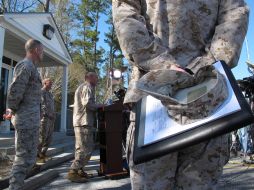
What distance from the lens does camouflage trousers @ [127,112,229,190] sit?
6.25ft

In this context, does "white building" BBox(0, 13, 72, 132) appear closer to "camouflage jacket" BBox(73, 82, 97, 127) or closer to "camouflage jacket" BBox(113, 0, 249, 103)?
"camouflage jacket" BBox(73, 82, 97, 127)

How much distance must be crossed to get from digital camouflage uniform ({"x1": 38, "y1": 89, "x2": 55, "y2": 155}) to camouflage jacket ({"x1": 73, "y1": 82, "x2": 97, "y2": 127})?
56.0 inches

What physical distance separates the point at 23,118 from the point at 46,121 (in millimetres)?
4244

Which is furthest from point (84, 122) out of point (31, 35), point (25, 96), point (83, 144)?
point (31, 35)

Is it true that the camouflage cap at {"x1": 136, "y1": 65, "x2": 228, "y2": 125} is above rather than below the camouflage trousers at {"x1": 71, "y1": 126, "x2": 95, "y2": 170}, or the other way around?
above

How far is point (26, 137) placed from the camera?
4719 millimetres

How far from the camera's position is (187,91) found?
176 cm

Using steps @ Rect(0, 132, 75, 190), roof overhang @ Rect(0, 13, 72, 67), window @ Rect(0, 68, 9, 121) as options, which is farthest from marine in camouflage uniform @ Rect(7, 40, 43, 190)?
window @ Rect(0, 68, 9, 121)

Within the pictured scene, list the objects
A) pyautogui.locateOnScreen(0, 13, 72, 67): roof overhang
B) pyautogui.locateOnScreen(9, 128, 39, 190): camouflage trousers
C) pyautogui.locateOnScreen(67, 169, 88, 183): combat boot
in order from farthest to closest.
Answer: pyautogui.locateOnScreen(0, 13, 72, 67): roof overhang < pyautogui.locateOnScreen(67, 169, 88, 183): combat boot < pyautogui.locateOnScreen(9, 128, 39, 190): camouflage trousers

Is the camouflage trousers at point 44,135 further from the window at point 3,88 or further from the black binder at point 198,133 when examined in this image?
the black binder at point 198,133

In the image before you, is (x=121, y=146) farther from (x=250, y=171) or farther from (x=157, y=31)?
(x=157, y=31)

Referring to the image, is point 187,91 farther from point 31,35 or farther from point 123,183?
point 31,35

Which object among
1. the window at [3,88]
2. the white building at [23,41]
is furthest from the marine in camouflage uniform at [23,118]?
the window at [3,88]

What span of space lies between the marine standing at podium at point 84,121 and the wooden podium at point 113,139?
0.27 m
